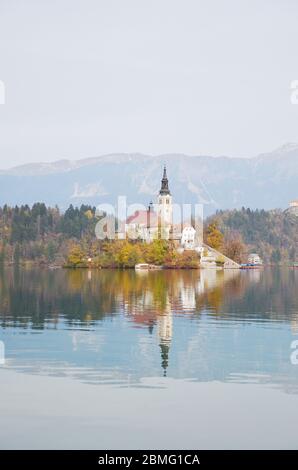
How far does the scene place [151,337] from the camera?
3366cm

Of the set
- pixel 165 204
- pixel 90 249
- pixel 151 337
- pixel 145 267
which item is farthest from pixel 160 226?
pixel 151 337

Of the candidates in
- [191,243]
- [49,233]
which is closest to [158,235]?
[191,243]

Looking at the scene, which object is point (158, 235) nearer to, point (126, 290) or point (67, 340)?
point (126, 290)

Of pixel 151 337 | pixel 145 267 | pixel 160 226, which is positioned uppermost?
pixel 160 226

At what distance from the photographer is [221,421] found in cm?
1991

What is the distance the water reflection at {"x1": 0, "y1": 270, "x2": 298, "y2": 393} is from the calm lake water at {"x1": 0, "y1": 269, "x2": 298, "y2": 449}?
0.04m

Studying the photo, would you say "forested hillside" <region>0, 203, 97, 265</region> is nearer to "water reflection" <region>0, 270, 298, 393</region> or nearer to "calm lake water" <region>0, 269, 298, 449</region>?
"water reflection" <region>0, 270, 298, 393</region>

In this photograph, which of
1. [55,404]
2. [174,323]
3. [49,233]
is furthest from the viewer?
[49,233]

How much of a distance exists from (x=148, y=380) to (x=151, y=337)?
30.9 feet

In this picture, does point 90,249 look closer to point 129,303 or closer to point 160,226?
point 160,226

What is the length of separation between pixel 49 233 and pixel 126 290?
13288 centimetres

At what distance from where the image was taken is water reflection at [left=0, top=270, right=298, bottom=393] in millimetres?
25812

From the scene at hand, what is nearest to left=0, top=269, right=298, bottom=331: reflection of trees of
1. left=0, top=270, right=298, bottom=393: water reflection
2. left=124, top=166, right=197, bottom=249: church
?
left=0, top=270, right=298, bottom=393: water reflection

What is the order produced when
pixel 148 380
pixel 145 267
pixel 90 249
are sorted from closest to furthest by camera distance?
pixel 148 380 → pixel 145 267 → pixel 90 249
